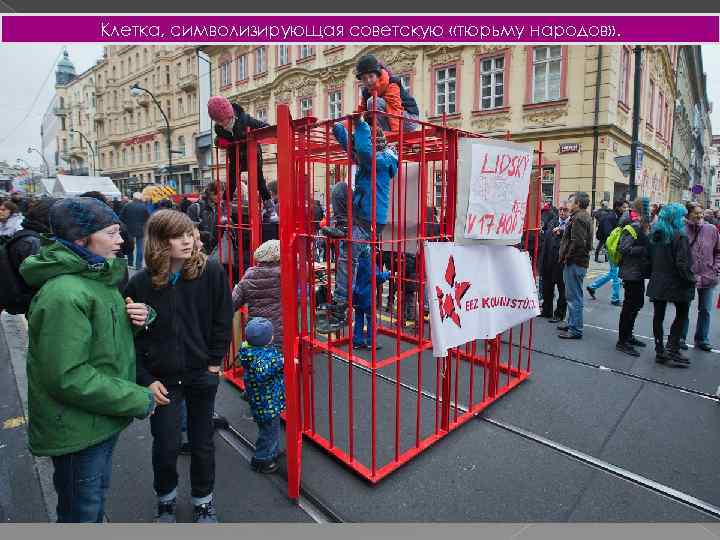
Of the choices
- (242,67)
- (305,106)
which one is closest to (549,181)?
(305,106)

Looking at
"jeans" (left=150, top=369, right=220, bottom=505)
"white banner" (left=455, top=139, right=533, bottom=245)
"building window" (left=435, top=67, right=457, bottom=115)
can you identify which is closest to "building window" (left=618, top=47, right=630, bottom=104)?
"building window" (left=435, top=67, right=457, bottom=115)

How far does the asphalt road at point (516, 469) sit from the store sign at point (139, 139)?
119 ft

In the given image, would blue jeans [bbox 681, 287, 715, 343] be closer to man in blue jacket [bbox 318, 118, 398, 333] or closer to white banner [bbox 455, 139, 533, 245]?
white banner [bbox 455, 139, 533, 245]

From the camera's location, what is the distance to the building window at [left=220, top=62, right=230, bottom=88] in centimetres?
2456

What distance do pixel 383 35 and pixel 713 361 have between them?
4744 millimetres

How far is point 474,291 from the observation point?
2.96 meters

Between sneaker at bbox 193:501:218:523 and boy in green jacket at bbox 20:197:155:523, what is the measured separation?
22.0 inches

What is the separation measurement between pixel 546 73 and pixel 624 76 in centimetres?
266

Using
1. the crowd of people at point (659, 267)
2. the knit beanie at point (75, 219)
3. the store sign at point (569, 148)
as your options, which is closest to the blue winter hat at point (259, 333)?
the knit beanie at point (75, 219)

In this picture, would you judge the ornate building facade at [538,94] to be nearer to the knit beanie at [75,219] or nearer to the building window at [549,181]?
the building window at [549,181]

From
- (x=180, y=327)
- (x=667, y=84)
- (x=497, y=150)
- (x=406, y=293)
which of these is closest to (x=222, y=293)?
(x=180, y=327)

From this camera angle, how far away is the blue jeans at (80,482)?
178 cm

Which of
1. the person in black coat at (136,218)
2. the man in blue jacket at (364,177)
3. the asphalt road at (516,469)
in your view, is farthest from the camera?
the person in black coat at (136,218)

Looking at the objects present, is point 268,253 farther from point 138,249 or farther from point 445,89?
point 445,89
